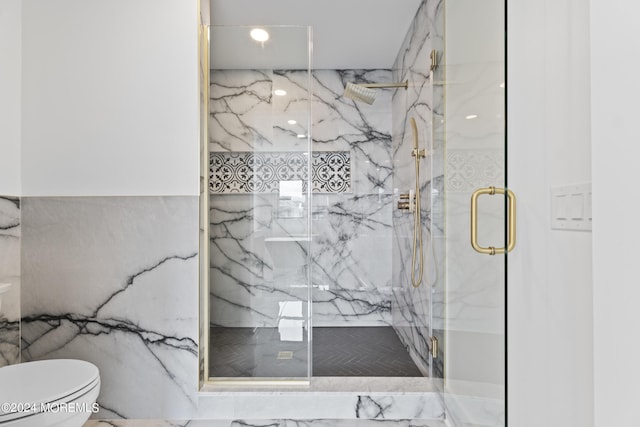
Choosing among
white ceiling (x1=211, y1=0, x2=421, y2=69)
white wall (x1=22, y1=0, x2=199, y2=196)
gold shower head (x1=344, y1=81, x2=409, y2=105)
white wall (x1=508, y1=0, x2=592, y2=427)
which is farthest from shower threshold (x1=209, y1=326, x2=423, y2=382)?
gold shower head (x1=344, y1=81, x2=409, y2=105)

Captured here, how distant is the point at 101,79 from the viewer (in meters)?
2.12

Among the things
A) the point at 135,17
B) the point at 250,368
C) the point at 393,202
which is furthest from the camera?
the point at 393,202

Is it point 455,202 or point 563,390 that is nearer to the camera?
point 563,390

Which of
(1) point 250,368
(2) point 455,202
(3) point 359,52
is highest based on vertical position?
(3) point 359,52

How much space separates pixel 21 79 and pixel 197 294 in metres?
1.49

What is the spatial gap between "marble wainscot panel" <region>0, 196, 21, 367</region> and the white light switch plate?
2483 mm

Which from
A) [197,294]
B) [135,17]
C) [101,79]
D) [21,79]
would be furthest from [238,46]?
[197,294]

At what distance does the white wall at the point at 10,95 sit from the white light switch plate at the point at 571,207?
2.47 metres

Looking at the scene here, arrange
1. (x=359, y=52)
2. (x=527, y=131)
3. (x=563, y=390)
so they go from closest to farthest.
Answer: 1. (x=563, y=390)
2. (x=527, y=131)
3. (x=359, y=52)

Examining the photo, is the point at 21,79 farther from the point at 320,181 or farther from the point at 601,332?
the point at 601,332

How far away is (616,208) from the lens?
73 centimetres

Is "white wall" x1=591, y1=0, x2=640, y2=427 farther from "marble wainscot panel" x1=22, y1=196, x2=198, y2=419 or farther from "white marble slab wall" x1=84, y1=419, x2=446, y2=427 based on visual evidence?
"marble wainscot panel" x1=22, y1=196, x2=198, y2=419

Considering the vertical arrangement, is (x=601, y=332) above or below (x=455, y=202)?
below

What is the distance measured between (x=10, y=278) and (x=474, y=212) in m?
2.33
